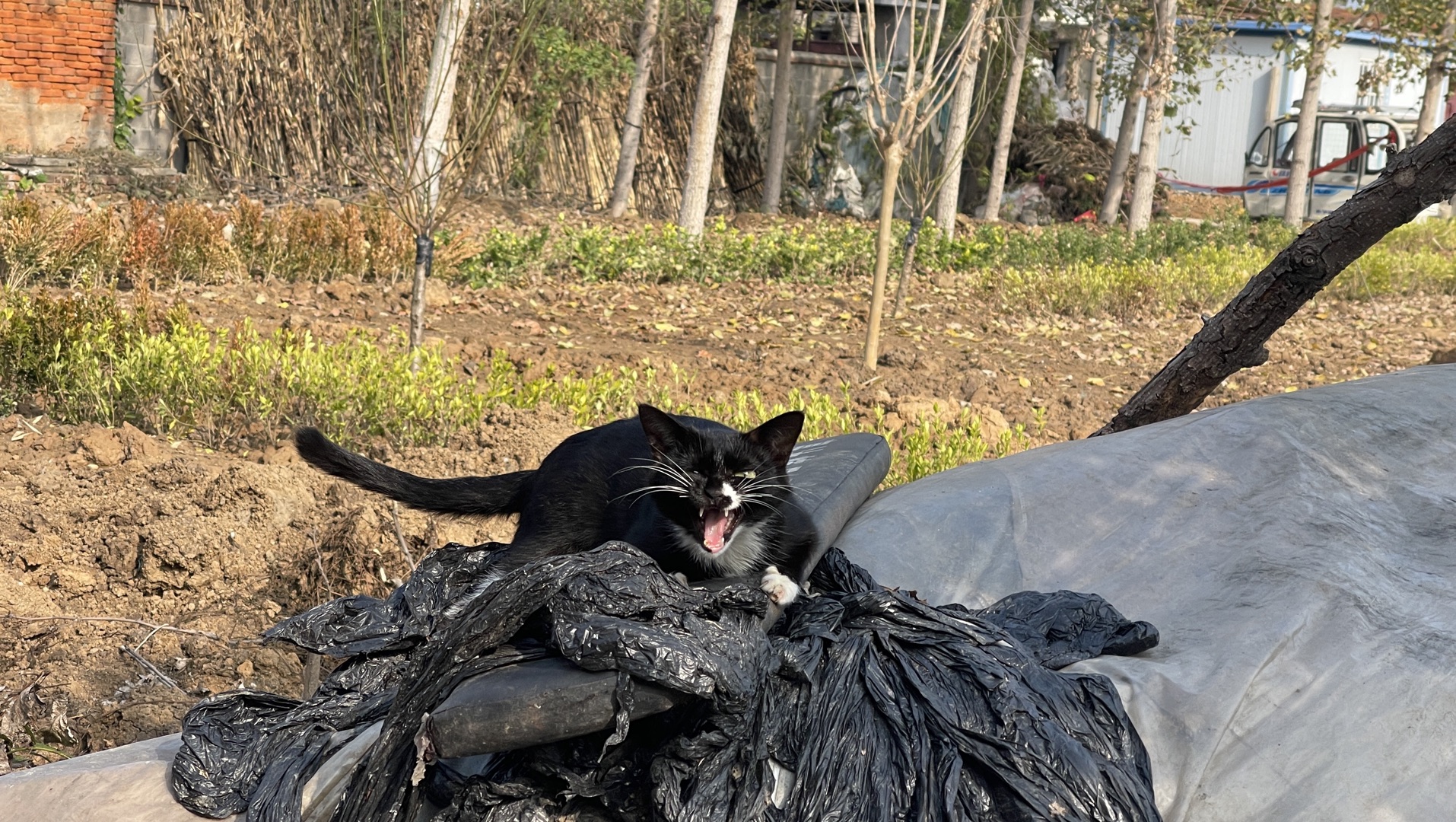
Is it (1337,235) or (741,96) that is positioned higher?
(741,96)

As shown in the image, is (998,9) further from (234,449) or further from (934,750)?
(934,750)

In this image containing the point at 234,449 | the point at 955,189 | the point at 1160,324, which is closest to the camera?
the point at 234,449

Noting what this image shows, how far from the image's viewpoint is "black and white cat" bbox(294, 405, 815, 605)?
2.73 meters

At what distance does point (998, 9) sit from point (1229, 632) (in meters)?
11.3

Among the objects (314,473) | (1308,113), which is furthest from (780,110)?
(314,473)

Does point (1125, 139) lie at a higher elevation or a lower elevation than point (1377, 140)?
lower

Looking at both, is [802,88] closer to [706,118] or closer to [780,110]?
[780,110]

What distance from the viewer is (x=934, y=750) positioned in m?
2.19

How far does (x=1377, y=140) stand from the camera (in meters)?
20.3

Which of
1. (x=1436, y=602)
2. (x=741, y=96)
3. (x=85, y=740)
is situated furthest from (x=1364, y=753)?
(x=741, y=96)

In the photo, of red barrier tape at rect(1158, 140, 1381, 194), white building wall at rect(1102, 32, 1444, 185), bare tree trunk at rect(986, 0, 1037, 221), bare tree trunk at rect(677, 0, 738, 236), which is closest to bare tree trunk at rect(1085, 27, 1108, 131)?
bare tree trunk at rect(986, 0, 1037, 221)

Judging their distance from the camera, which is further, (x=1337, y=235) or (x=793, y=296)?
(x=793, y=296)

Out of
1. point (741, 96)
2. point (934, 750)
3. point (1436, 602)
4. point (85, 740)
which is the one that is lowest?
point (85, 740)

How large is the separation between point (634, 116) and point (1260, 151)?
56.0 ft
